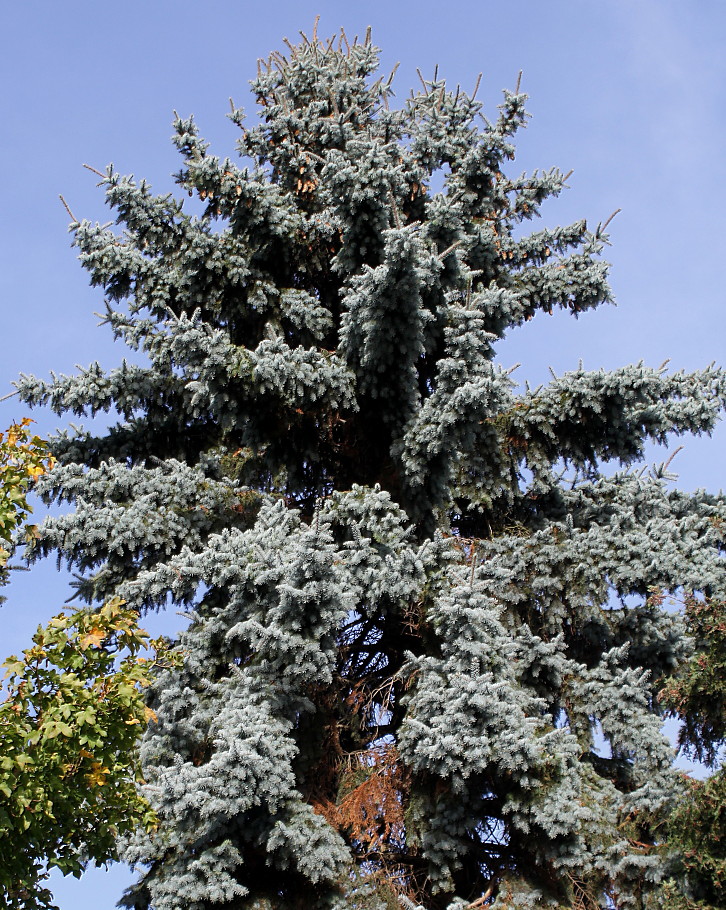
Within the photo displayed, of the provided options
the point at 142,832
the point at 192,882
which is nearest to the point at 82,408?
the point at 142,832

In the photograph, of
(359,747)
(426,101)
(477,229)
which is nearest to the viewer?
(359,747)

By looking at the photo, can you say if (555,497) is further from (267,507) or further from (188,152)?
(188,152)

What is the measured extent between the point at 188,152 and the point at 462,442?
4914mm

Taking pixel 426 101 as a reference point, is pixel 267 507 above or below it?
below

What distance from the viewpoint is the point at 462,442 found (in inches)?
367

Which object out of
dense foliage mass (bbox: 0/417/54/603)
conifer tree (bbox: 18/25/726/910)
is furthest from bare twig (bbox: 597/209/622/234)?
dense foliage mass (bbox: 0/417/54/603)

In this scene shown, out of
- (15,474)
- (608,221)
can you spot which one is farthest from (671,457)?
(15,474)

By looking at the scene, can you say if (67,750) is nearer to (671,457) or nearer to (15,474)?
(15,474)

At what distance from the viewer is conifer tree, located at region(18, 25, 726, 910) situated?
761cm

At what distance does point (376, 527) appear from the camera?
349 inches

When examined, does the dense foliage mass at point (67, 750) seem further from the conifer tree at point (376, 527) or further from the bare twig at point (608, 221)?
the bare twig at point (608, 221)

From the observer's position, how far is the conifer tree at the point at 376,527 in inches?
300

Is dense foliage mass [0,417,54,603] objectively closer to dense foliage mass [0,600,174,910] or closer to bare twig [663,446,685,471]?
dense foliage mass [0,600,174,910]

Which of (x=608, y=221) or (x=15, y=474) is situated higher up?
(x=608, y=221)
